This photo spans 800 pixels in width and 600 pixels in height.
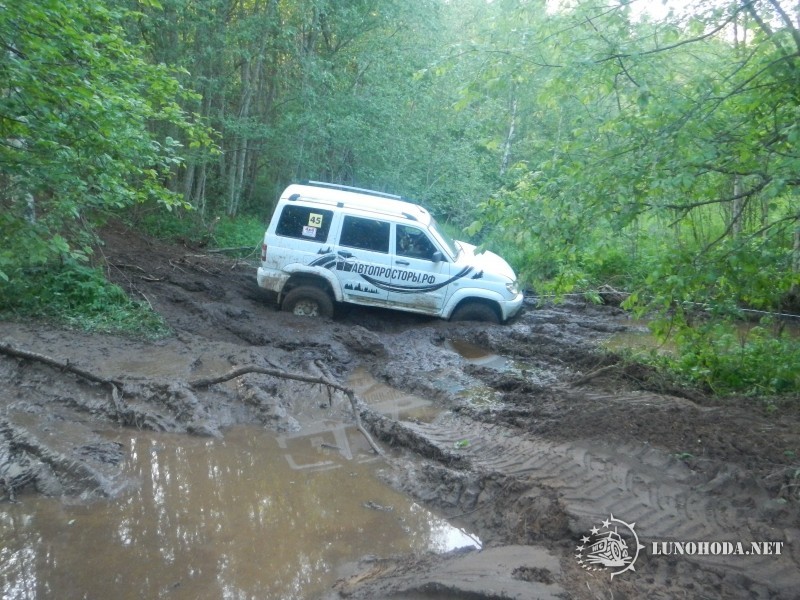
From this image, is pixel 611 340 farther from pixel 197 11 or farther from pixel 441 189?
pixel 197 11

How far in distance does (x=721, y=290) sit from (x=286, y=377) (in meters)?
4.63

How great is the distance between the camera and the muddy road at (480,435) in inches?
175

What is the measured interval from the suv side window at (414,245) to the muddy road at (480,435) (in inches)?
48.1

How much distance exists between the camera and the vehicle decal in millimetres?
11172

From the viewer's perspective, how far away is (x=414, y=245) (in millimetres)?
11234

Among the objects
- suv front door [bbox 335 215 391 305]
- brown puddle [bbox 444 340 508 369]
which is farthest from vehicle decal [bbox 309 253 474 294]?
brown puddle [bbox 444 340 508 369]

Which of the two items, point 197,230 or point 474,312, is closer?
point 474,312

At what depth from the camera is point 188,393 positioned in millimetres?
7602

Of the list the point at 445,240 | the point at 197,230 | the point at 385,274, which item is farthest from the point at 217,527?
the point at 197,230

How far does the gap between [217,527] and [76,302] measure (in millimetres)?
6040

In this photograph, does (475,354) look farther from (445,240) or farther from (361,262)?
(361,262)

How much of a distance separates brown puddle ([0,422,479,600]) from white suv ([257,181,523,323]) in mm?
4540

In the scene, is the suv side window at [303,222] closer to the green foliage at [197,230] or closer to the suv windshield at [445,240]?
the suv windshield at [445,240]

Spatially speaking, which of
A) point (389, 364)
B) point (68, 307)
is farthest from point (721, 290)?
point (68, 307)
